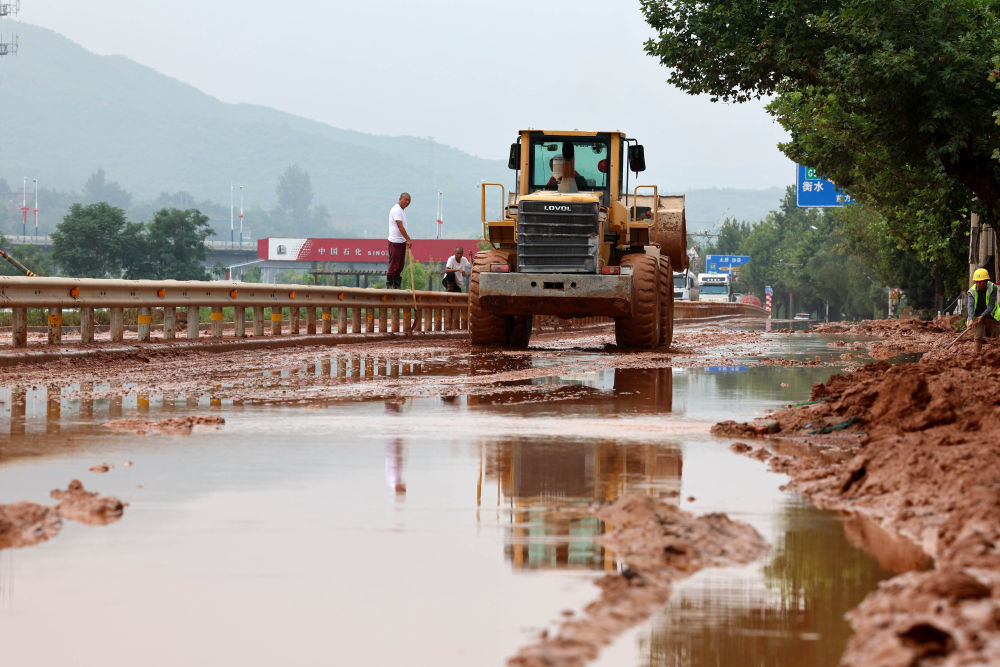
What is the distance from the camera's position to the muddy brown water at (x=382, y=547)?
4117 millimetres

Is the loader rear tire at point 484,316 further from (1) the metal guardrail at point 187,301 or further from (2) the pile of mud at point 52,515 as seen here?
(2) the pile of mud at point 52,515

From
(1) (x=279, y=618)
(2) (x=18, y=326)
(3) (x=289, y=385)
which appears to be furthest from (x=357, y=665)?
(2) (x=18, y=326)

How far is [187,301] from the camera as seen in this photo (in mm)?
19797

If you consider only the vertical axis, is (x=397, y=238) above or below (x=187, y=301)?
above

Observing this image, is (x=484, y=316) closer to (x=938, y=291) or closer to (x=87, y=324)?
(x=87, y=324)

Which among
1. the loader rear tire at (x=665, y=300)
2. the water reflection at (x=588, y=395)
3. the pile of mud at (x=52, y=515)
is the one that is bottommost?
the pile of mud at (x=52, y=515)

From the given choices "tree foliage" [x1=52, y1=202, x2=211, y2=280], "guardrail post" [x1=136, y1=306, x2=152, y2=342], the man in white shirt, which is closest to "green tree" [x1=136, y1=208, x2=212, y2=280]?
"tree foliage" [x1=52, y1=202, x2=211, y2=280]

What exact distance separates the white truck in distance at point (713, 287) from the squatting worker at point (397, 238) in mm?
77558

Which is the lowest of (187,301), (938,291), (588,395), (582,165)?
(588,395)

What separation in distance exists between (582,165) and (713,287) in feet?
276

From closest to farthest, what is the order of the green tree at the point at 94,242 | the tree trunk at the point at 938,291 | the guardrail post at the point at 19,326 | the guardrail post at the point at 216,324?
the guardrail post at the point at 19,326 → the guardrail post at the point at 216,324 → the tree trunk at the point at 938,291 → the green tree at the point at 94,242

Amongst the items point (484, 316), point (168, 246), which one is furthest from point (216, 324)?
point (168, 246)

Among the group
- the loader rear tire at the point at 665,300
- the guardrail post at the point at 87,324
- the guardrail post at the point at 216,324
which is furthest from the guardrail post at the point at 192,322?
the loader rear tire at the point at 665,300

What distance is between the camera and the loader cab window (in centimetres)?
2309
